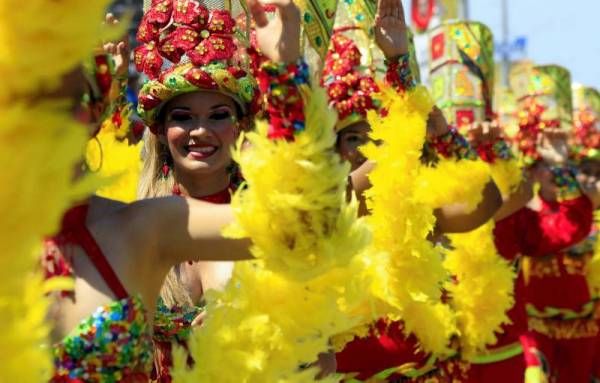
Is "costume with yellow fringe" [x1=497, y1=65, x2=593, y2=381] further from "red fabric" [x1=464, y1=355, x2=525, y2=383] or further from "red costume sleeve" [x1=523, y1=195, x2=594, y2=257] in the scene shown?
"red fabric" [x1=464, y1=355, x2=525, y2=383]

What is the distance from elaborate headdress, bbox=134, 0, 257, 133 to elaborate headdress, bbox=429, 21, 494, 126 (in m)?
3.14

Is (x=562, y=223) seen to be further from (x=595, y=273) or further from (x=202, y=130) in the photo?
(x=202, y=130)

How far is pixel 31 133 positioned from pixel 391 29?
2.29 meters

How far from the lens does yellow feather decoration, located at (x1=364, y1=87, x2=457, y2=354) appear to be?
4078 mm

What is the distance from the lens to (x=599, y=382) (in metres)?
7.82

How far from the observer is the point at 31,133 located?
197 centimetres

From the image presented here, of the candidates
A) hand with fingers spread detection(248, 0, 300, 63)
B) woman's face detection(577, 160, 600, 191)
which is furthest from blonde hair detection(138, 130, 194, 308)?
woman's face detection(577, 160, 600, 191)

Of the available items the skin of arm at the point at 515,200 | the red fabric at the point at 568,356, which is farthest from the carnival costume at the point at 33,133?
the red fabric at the point at 568,356

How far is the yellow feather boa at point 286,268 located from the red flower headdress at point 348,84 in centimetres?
144

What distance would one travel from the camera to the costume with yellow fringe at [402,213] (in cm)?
409

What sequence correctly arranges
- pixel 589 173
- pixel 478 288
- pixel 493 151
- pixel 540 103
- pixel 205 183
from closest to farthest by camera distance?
pixel 205 183 < pixel 478 288 < pixel 493 151 < pixel 540 103 < pixel 589 173

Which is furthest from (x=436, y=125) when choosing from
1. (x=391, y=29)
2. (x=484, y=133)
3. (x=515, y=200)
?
(x=515, y=200)

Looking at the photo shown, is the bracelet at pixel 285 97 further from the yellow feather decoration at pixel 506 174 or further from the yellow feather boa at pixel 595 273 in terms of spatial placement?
the yellow feather boa at pixel 595 273

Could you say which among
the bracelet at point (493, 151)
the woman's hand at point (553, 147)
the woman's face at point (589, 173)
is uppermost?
the woman's face at point (589, 173)
